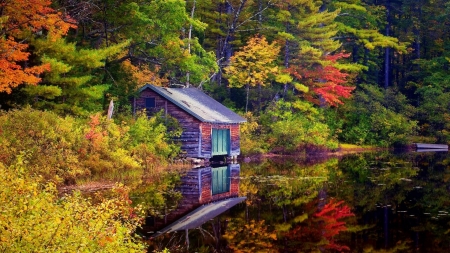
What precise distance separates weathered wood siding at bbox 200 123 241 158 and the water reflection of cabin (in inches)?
143

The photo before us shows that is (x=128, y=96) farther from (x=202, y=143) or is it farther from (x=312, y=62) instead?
(x=312, y=62)

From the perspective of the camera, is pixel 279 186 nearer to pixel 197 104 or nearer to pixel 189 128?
pixel 189 128

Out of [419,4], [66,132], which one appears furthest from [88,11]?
[419,4]

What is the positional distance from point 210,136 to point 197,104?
7.71 feet

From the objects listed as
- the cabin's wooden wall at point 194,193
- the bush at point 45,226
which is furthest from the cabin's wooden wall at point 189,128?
the bush at point 45,226

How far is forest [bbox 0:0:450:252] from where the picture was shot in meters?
23.7

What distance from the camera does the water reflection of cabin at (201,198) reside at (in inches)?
663

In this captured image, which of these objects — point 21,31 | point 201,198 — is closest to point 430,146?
point 201,198

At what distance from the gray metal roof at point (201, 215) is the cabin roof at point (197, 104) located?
14.2m

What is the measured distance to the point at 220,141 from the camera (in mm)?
38375

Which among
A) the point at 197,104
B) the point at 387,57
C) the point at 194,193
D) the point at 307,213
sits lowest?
the point at 307,213

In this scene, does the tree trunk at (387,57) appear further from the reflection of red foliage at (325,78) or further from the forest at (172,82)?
the reflection of red foliage at (325,78)

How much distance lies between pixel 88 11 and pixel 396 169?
694 inches

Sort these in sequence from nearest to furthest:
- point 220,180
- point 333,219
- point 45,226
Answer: point 45,226
point 333,219
point 220,180
